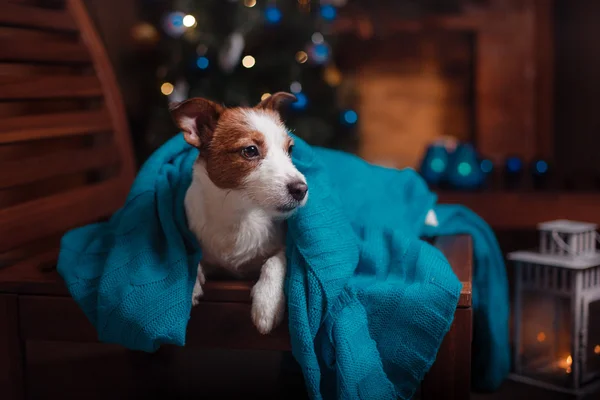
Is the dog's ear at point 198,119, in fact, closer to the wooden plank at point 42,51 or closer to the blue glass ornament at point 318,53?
the wooden plank at point 42,51

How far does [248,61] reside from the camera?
8.55 feet

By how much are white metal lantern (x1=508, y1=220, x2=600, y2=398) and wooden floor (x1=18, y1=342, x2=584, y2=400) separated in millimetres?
70

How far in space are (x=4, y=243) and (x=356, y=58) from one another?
204cm

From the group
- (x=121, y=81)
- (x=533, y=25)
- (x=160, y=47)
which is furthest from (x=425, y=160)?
(x=121, y=81)

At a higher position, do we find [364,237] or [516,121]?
[516,121]

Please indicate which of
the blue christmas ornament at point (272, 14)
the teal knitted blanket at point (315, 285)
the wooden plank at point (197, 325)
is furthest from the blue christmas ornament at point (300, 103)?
the wooden plank at point (197, 325)

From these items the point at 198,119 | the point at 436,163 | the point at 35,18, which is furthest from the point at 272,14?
the point at 198,119

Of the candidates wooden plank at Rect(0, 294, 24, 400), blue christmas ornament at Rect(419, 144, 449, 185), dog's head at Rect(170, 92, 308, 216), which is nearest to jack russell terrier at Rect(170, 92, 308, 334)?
dog's head at Rect(170, 92, 308, 216)

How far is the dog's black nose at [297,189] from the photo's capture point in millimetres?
1210

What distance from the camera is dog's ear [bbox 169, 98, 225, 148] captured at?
1269mm

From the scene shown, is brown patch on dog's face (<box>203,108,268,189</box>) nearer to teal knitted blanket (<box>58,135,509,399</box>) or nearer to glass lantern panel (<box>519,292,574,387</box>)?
teal knitted blanket (<box>58,135,509,399</box>)

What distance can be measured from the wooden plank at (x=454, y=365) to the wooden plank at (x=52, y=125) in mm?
1143

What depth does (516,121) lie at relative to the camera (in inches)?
120

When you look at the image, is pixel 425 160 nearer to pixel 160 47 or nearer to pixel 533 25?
pixel 533 25
